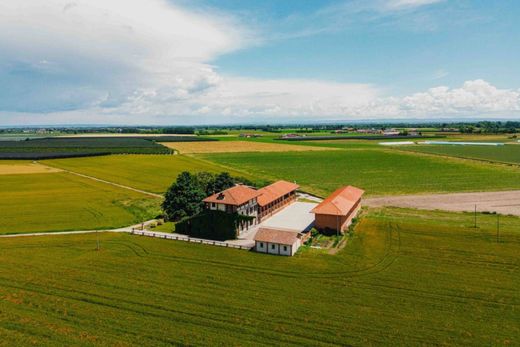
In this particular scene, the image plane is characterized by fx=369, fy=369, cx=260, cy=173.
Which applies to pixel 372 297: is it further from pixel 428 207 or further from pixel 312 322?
pixel 428 207

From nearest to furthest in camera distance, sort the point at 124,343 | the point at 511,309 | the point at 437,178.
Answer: the point at 124,343
the point at 511,309
the point at 437,178

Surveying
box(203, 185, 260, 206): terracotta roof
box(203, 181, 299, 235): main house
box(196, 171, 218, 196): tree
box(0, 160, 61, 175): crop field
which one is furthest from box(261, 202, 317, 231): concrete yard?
box(0, 160, 61, 175): crop field

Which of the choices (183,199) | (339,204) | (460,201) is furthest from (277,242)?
(460,201)

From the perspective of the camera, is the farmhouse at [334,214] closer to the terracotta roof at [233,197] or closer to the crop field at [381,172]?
the terracotta roof at [233,197]

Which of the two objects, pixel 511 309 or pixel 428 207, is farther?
pixel 428 207

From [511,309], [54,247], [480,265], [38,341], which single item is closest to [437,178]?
[480,265]
